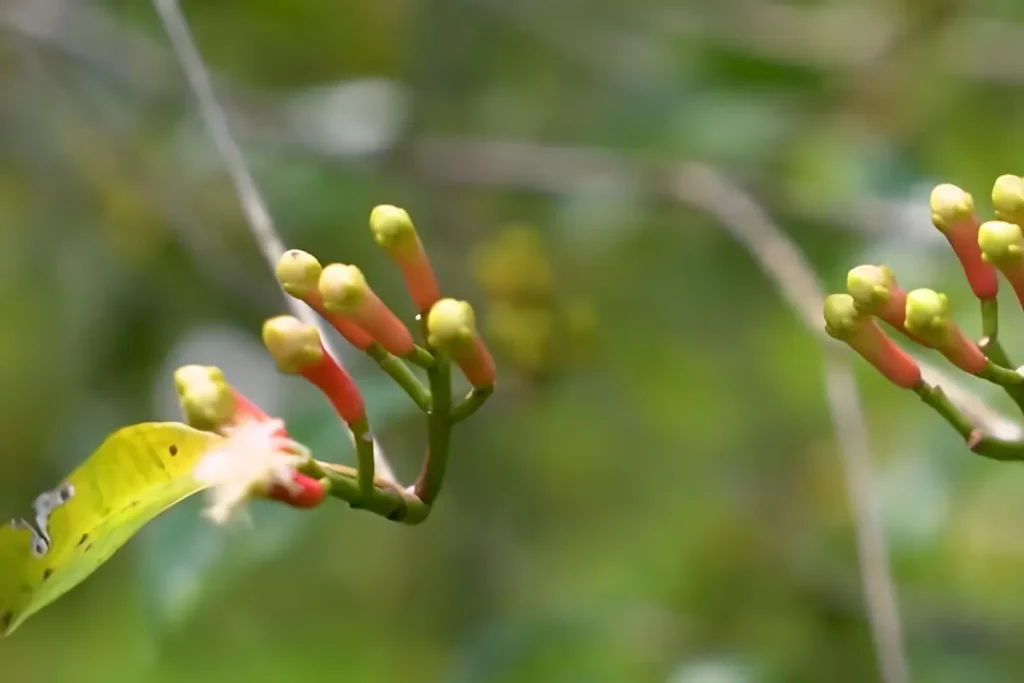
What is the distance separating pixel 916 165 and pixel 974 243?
95 centimetres

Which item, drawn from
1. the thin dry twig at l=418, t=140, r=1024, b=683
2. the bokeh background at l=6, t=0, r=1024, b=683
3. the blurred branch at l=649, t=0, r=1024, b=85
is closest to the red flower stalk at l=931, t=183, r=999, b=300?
the thin dry twig at l=418, t=140, r=1024, b=683

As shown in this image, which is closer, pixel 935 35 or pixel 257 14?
pixel 935 35

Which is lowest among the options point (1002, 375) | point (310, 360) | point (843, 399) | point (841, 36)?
point (310, 360)

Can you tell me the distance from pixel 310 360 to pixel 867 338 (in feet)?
1.01

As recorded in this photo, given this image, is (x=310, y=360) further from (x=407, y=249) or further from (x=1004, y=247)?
(x=1004, y=247)

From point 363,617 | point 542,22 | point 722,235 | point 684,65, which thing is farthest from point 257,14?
point 363,617

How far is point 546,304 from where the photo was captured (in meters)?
1.41

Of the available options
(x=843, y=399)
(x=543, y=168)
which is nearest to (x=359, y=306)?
(x=843, y=399)

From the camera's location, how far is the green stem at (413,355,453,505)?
22.2 inches

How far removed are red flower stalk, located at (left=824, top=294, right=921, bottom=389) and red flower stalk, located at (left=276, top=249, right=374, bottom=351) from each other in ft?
0.84

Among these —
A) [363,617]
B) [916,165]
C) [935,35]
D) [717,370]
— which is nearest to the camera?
[916,165]

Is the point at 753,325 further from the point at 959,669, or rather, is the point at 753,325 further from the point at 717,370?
the point at 959,669

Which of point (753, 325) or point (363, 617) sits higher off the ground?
point (753, 325)

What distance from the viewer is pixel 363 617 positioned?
9.14 feet
